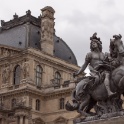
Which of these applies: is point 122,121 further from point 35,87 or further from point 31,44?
point 31,44

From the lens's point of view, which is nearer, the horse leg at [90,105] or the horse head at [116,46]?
the horse head at [116,46]

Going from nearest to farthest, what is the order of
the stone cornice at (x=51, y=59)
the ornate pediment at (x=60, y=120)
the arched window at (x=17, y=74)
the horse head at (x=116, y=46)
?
the horse head at (x=116, y=46) < the ornate pediment at (x=60, y=120) < the stone cornice at (x=51, y=59) < the arched window at (x=17, y=74)

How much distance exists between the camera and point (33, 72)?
55.9 m

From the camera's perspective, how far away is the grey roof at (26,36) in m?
59.3

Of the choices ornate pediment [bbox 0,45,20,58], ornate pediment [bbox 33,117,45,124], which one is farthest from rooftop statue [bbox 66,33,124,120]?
ornate pediment [bbox 0,45,20,58]

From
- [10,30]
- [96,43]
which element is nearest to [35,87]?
[10,30]

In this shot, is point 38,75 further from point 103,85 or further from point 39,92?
point 103,85

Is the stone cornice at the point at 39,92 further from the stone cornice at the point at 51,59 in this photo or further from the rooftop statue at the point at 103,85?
the rooftop statue at the point at 103,85

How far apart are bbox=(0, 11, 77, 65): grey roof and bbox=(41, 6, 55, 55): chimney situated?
1.20 m

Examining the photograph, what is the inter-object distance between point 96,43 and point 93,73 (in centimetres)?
91

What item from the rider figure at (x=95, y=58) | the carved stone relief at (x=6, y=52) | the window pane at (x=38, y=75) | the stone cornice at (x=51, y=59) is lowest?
the rider figure at (x=95, y=58)

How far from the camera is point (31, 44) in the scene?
193ft

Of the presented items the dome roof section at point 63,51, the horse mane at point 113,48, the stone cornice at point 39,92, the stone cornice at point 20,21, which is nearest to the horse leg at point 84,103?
the horse mane at point 113,48

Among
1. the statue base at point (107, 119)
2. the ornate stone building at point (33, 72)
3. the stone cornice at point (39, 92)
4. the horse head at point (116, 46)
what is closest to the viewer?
the statue base at point (107, 119)
